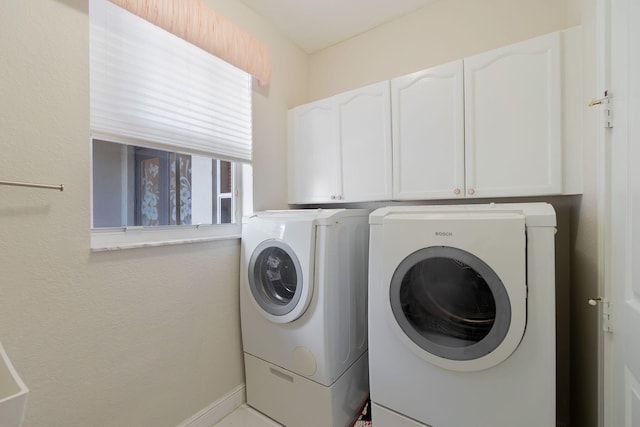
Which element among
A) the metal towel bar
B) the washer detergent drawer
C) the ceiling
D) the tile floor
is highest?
the ceiling

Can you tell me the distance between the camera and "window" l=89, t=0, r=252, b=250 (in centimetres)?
127

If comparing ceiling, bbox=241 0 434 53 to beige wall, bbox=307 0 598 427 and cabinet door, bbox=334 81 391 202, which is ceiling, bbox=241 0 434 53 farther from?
cabinet door, bbox=334 81 391 202

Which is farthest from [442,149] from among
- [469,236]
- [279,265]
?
[279,265]

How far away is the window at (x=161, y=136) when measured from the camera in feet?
4.18

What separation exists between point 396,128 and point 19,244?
1805 mm

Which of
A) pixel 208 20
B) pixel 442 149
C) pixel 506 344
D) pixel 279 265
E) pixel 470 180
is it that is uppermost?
pixel 208 20

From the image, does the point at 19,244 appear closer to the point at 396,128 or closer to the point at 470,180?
the point at 396,128

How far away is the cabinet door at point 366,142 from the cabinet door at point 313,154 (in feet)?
0.25

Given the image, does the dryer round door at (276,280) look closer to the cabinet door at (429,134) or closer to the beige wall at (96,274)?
the beige wall at (96,274)

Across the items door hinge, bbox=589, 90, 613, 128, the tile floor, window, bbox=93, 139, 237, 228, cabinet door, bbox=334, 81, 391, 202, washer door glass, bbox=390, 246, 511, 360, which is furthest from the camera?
cabinet door, bbox=334, 81, 391, 202

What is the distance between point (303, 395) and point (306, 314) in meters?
0.46

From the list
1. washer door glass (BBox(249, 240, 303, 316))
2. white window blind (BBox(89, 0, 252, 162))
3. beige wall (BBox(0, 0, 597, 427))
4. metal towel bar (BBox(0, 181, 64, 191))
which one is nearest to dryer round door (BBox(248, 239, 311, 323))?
washer door glass (BBox(249, 240, 303, 316))

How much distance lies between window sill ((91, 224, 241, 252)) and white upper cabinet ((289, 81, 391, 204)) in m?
0.67

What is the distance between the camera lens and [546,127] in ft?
4.21
